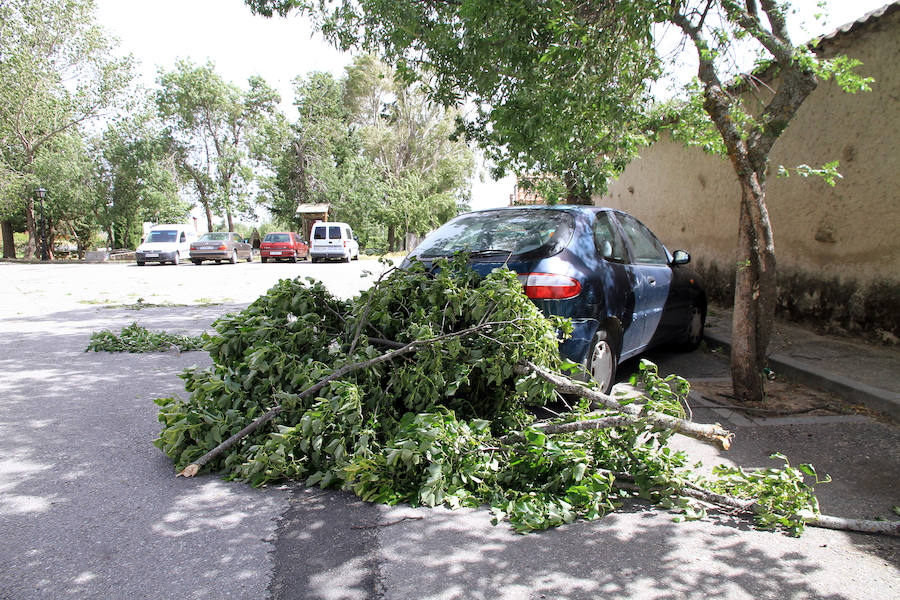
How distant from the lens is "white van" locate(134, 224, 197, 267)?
90.9ft

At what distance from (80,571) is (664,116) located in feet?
24.5

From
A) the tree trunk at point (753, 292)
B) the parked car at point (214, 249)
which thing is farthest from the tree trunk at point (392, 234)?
the tree trunk at point (753, 292)

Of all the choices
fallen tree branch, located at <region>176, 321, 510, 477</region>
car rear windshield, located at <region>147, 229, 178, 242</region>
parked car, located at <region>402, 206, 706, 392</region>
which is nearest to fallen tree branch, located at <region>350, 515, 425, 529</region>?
fallen tree branch, located at <region>176, 321, 510, 477</region>

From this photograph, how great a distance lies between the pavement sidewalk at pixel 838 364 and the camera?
491 centimetres

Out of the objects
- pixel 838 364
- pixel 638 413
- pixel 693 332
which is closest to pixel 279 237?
pixel 693 332

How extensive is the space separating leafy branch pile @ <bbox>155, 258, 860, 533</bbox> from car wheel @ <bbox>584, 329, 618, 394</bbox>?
663 mm

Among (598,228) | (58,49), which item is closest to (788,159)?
(598,228)

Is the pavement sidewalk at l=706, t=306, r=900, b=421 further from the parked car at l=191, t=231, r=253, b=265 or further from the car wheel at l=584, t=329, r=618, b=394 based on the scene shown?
the parked car at l=191, t=231, r=253, b=265

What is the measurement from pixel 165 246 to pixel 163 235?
125cm

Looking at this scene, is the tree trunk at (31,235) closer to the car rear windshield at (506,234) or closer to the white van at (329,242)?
the white van at (329,242)

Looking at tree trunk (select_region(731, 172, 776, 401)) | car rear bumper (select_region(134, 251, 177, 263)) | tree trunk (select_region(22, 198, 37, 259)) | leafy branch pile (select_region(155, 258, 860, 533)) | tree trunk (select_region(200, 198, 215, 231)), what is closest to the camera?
leafy branch pile (select_region(155, 258, 860, 533))

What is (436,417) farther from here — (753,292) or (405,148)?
(405,148)

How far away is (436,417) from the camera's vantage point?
3.33 meters

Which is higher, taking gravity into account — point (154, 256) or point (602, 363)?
point (154, 256)
